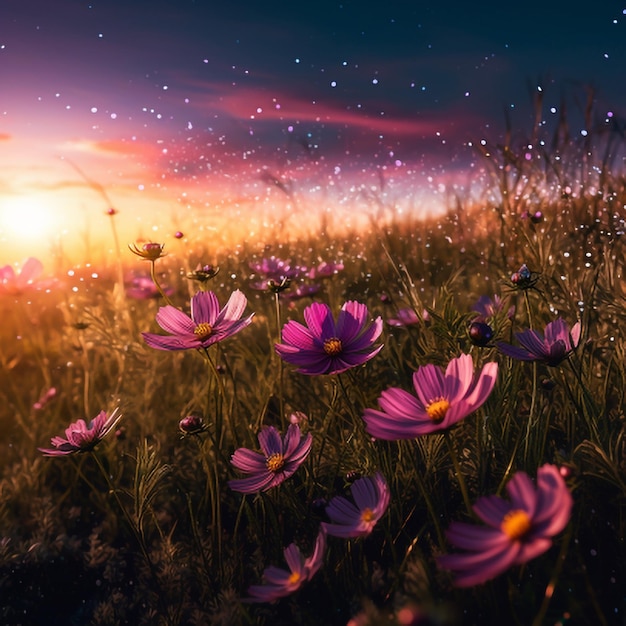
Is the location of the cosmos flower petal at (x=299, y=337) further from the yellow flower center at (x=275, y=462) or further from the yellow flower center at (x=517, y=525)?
the yellow flower center at (x=517, y=525)

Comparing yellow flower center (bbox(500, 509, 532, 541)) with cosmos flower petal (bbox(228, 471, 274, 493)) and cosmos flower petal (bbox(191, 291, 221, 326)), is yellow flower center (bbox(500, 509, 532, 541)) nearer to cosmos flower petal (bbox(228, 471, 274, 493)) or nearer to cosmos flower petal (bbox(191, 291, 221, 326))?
cosmos flower petal (bbox(228, 471, 274, 493))

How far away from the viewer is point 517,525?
55 cm

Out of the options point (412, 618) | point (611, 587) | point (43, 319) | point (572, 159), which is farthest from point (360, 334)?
point (43, 319)

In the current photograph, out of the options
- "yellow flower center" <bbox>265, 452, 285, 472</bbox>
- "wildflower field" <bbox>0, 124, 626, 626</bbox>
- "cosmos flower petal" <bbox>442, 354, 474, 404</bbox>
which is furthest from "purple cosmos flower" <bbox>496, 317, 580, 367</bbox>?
"yellow flower center" <bbox>265, 452, 285, 472</bbox>

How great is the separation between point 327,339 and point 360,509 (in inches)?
9.4

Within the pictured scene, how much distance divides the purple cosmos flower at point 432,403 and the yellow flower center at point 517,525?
12 centimetres

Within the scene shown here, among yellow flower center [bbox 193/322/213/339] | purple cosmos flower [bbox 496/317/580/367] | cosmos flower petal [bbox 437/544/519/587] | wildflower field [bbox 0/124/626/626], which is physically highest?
purple cosmos flower [bbox 496/317/580/367]

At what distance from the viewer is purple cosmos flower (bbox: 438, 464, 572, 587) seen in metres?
0.51

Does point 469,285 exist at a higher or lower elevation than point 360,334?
lower

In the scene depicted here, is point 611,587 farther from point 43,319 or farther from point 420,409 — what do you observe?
point 43,319

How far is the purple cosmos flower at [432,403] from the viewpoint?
2.19 feet

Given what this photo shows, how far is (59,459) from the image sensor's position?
161 cm

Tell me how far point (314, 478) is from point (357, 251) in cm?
199

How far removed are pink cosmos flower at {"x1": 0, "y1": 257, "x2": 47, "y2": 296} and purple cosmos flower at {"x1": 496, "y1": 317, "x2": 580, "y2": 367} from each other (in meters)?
1.59
